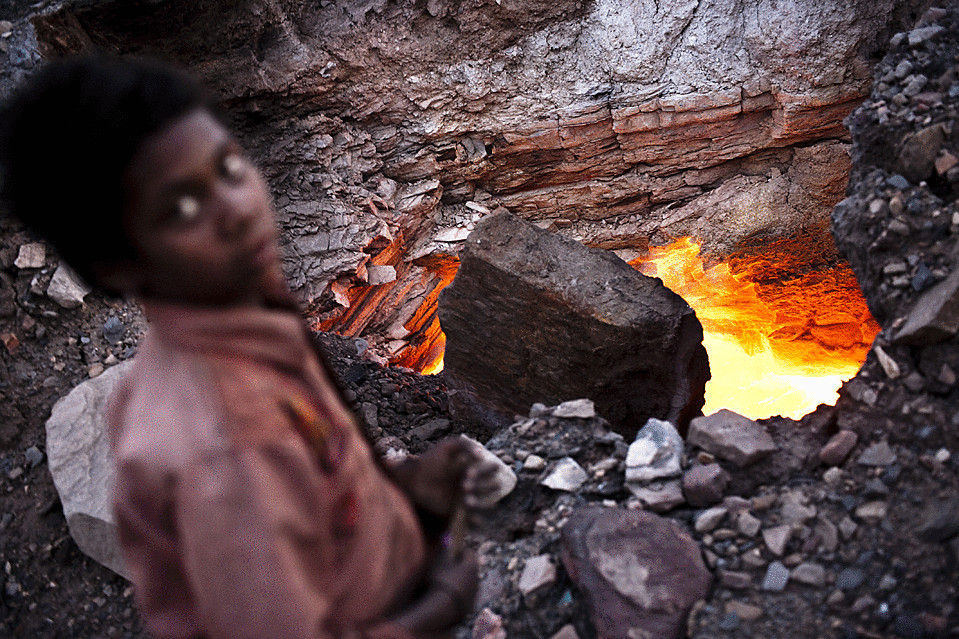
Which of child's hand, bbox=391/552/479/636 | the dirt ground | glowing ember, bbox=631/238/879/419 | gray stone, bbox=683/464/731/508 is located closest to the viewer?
child's hand, bbox=391/552/479/636

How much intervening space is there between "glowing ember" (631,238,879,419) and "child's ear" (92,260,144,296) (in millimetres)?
6152

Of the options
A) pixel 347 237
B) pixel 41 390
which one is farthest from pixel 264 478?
pixel 347 237

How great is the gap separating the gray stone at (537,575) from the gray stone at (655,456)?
48cm

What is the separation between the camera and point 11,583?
117 inches

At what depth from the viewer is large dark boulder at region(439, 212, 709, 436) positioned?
3.67m

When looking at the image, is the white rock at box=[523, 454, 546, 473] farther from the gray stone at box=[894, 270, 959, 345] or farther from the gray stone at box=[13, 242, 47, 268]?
the gray stone at box=[13, 242, 47, 268]

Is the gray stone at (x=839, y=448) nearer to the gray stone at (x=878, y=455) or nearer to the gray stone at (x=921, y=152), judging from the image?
the gray stone at (x=878, y=455)

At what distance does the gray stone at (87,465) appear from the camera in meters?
2.94

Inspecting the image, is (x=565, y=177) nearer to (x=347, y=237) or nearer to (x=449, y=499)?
(x=347, y=237)

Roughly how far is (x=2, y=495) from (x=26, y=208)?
10.6 ft

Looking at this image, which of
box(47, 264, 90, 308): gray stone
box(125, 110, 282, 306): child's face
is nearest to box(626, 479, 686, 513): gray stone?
box(125, 110, 282, 306): child's face

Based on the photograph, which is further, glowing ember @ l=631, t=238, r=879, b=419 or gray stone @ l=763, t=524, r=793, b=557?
glowing ember @ l=631, t=238, r=879, b=419

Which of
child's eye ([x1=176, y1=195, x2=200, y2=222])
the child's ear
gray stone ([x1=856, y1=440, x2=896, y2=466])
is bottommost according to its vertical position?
gray stone ([x1=856, y1=440, x2=896, y2=466])

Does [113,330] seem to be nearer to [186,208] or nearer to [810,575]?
[186,208]
